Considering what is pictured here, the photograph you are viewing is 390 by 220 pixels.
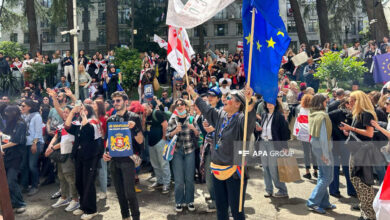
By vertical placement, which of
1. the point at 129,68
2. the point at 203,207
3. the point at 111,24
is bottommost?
the point at 203,207

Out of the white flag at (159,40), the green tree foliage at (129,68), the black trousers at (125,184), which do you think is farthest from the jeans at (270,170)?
the green tree foliage at (129,68)

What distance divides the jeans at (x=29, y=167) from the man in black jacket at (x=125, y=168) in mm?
3061

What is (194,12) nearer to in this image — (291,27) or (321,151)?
(321,151)

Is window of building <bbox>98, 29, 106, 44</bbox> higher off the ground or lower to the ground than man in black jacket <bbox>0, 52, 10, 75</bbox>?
higher

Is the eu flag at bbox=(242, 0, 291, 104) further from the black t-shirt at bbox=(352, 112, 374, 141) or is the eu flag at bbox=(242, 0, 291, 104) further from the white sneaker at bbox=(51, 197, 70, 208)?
the white sneaker at bbox=(51, 197, 70, 208)

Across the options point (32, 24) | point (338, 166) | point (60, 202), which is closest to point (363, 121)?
point (338, 166)

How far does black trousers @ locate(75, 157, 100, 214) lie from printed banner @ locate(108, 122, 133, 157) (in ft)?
2.90

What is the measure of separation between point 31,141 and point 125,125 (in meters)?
3.26

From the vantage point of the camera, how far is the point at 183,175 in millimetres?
6773

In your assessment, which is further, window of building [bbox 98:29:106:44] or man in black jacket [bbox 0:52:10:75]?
window of building [bbox 98:29:106:44]

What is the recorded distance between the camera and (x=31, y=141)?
26.2 ft

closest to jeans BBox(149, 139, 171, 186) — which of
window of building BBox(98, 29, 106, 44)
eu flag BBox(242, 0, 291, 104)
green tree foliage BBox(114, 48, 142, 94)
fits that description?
eu flag BBox(242, 0, 291, 104)

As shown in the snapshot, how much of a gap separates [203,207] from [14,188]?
135 inches

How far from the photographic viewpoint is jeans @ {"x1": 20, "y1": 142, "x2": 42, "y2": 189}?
816 cm
